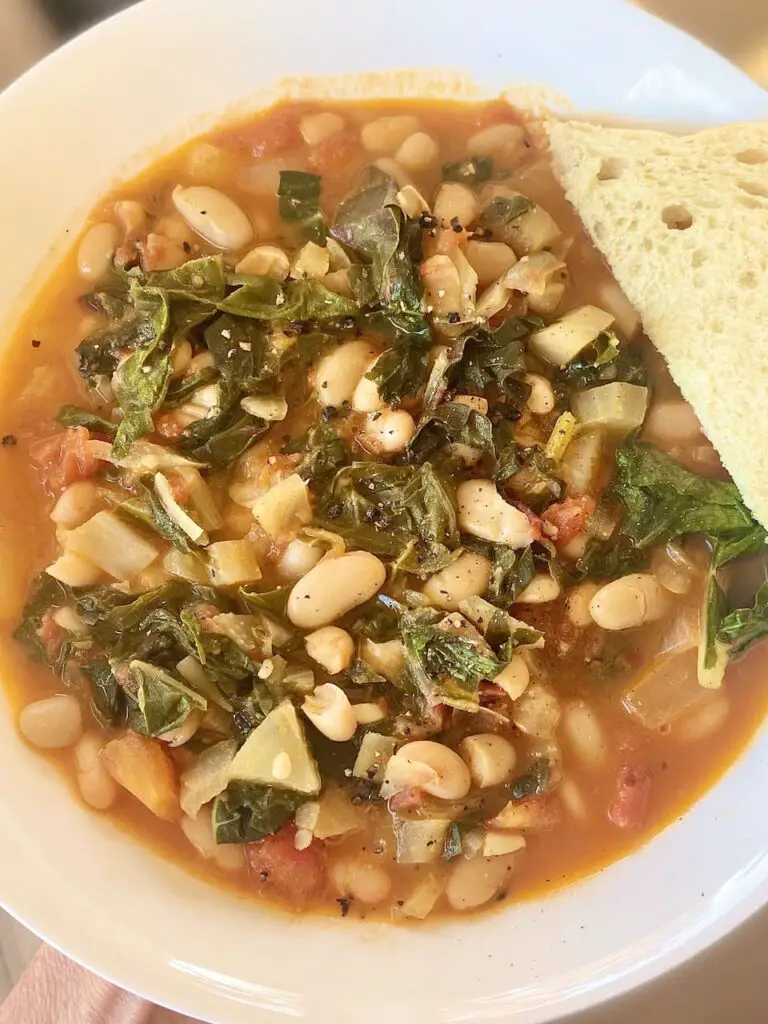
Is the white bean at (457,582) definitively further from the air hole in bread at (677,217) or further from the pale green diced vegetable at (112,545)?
the air hole in bread at (677,217)

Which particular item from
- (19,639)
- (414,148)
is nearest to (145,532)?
(19,639)

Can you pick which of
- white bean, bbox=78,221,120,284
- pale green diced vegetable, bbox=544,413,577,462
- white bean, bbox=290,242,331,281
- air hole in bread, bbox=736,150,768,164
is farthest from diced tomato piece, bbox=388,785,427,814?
air hole in bread, bbox=736,150,768,164

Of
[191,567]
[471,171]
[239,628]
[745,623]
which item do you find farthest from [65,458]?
[745,623]

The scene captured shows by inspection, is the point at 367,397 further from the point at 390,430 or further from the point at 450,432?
the point at 450,432

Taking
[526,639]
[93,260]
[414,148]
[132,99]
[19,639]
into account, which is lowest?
[526,639]

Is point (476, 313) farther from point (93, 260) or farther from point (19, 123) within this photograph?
point (19, 123)

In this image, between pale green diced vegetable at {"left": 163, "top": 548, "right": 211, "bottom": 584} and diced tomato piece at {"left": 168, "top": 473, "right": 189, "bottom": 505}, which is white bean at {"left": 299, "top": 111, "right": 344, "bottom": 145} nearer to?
diced tomato piece at {"left": 168, "top": 473, "right": 189, "bottom": 505}

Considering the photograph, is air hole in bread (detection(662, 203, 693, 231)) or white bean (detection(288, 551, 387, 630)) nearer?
white bean (detection(288, 551, 387, 630))
